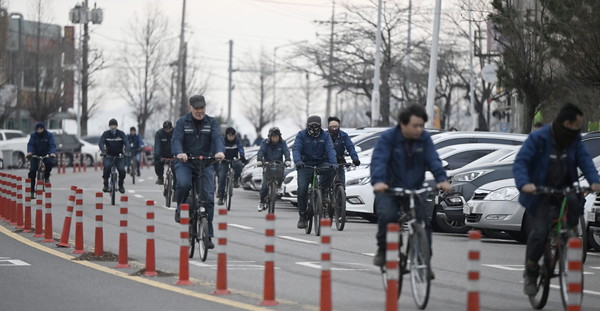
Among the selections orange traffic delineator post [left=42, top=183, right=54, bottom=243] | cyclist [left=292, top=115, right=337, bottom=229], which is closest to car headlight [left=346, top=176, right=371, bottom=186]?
cyclist [left=292, top=115, right=337, bottom=229]

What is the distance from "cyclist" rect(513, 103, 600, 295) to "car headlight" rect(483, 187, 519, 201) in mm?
6942

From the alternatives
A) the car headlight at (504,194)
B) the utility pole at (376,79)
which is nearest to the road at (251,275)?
the car headlight at (504,194)

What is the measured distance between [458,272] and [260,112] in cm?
9428

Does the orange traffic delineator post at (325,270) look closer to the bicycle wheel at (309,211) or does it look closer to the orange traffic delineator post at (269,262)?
the orange traffic delineator post at (269,262)

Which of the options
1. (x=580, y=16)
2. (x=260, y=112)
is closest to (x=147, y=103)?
(x=260, y=112)

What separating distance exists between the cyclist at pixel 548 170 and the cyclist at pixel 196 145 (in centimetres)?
481

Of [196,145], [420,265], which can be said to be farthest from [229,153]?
[420,265]

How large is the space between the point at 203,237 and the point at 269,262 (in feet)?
14.4

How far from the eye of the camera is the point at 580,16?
2366 centimetres

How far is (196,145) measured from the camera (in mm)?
15555

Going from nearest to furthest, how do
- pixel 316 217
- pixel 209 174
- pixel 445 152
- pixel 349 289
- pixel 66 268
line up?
pixel 349 289
pixel 66 268
pixel 209 174
pixel 316 217
pixel 445 152

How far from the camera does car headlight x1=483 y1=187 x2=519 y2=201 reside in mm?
18344

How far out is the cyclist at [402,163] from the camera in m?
11.0

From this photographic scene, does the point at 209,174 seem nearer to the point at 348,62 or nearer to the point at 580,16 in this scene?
the point at 580,16
